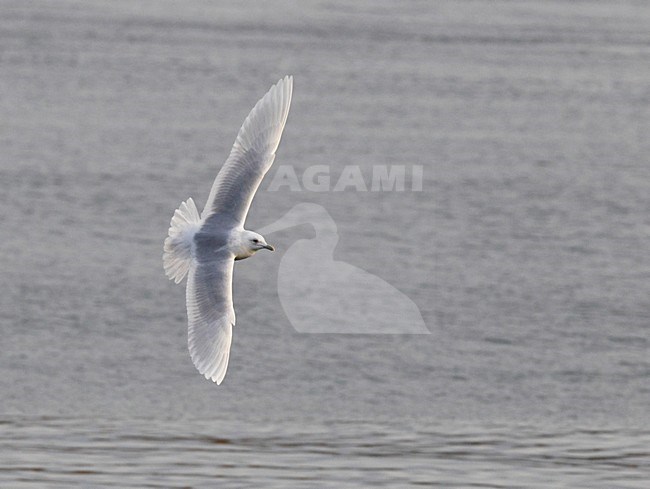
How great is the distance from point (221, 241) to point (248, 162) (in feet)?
2.16

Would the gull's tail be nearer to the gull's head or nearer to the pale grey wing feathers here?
the pale grey wing feathers

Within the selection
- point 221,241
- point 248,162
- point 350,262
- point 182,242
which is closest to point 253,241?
point 221,241

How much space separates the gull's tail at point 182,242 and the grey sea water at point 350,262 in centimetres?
173

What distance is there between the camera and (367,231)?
18000mm

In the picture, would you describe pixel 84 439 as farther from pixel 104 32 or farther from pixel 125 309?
pixel 104 32

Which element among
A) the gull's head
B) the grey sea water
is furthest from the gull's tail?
the grey sea water

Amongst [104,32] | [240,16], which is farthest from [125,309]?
[240,16]

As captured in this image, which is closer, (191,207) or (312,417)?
(191,207)

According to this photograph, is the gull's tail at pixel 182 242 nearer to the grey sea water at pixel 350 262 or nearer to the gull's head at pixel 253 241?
the gull's head at pixel 253 241

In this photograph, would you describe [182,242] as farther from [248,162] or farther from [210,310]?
[248,162]

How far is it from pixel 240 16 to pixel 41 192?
18661 millimetres

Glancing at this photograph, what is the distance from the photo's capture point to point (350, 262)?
1686 cm

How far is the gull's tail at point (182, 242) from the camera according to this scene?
394 inches

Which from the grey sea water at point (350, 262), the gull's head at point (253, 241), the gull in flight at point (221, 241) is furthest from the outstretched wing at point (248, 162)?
the grey sea water at point (350, 262)
